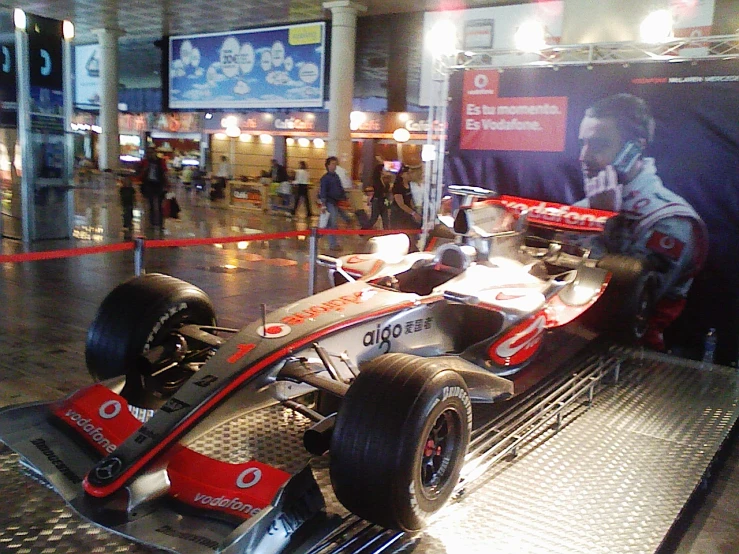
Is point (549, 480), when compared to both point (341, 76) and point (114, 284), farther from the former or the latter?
point (341, 76)

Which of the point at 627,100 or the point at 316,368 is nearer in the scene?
the point at 316,368

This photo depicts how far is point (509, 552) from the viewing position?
2.87 meters

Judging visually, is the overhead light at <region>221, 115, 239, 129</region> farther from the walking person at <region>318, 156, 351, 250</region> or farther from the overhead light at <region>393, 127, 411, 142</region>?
the walking person at <region>318, 156, 351, 250</region>

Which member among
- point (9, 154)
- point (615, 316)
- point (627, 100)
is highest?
point (627, 100)

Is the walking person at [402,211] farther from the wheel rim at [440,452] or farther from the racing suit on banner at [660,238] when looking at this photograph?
the wheel rim at [440,452]

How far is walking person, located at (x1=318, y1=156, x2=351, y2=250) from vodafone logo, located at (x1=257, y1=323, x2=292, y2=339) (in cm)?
815

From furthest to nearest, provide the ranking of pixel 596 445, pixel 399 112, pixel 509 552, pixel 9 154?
1. pixel 399 112
2. pixel 9 154
3. pixel 596 445
4. pixel 509 552

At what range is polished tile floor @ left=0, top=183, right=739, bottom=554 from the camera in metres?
3.58

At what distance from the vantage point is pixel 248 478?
2.80m

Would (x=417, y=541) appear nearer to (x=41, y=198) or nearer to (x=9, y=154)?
(x=41, y=198)

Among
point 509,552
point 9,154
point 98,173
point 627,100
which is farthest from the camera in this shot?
point 98,173

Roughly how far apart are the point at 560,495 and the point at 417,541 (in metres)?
0.83

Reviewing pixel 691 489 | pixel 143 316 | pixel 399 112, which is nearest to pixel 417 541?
pixel 691 489

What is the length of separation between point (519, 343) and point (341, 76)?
12.5 metres
